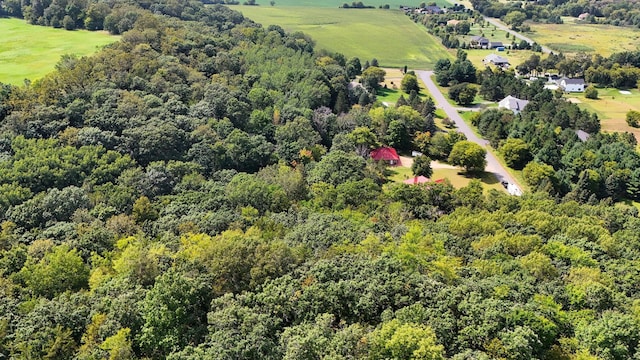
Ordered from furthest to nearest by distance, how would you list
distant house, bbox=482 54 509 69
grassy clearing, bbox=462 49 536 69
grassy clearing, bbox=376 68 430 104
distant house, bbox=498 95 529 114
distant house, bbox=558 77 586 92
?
grassy clearing, bbox=462 49 536 69 → distant house, bbox=482 54 509 69 → distant house, bbox=558 77 586 92 → grassy clearing, bbox=376 68 430 104 → distant house, bbox=498 95 529 114

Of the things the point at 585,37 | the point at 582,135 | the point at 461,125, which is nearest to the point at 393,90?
the point at 461,125

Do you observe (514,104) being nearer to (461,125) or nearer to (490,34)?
(461,125)

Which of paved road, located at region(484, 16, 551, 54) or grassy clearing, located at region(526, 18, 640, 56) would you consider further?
paved road, located at region(484, 16, 551, 54)

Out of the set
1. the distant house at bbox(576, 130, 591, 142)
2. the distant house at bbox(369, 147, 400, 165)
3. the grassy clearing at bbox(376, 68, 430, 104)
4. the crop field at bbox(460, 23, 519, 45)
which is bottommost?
the distant house at bbox(369, 147, 400, 165)

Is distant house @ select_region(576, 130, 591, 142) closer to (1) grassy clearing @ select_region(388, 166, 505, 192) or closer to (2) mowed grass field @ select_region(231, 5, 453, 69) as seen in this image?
(1) grassy clearing @ select_region(388, 166, 505, 192)

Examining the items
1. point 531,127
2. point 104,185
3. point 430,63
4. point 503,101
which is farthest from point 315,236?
point 430,63

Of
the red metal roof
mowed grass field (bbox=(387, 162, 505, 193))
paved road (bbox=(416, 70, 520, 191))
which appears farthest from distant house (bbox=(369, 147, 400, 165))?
paved road (bbox=(416, 70, 520, 191))

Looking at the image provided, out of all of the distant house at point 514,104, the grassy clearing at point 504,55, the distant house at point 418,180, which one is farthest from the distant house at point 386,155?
the grassy clearing at point 504,55
